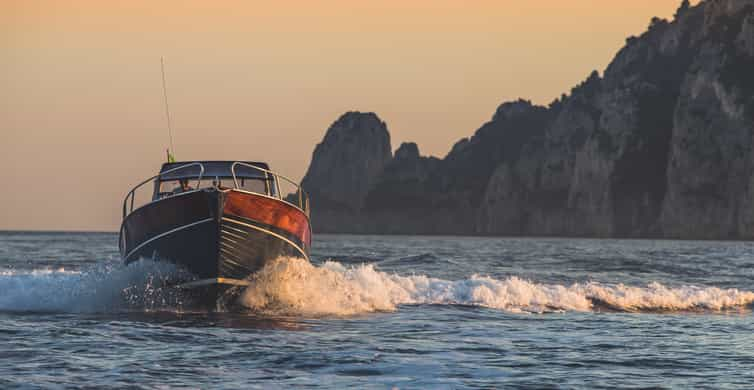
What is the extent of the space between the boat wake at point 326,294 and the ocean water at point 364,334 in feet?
0.14

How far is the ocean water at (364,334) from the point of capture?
1338 centimetres

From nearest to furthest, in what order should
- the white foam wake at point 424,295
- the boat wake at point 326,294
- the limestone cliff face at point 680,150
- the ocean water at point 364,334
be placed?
the ocean water at point 364,334
the boat wake at point 326,294
the white foam wake at point 424,295
the limestone cliff face at point 680,150

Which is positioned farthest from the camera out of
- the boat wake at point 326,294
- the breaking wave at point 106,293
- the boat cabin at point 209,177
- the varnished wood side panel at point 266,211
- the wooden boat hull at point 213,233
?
the boat cabin at point 209,177

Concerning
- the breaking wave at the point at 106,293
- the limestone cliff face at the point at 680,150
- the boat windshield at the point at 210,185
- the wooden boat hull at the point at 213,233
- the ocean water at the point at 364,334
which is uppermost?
the limestone cliff face at the point at 680,150

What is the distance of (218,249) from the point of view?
2036 centimetres

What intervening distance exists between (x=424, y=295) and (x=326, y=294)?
376 cm

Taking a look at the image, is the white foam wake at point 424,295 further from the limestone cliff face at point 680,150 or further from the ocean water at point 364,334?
the limestone cliff face at point 680,150

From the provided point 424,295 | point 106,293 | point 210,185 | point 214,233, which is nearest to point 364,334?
point 214,233

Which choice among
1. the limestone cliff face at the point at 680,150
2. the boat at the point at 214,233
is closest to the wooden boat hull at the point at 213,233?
the boat at the point at 214,233

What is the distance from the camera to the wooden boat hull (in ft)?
65.9

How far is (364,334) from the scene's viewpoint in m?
17.9

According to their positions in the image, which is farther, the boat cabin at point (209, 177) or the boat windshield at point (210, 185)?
the boat windshield at point (210, 185)

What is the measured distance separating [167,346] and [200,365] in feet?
6.21

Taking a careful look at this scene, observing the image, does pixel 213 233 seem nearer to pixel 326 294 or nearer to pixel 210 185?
pixel 210 185
